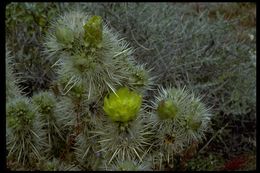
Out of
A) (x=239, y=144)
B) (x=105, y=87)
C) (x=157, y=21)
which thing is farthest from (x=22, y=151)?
(x=239, y=144)

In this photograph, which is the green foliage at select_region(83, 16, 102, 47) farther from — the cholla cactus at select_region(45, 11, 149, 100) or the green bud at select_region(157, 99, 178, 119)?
the green bud at select_region(157, 99, 178, 119)

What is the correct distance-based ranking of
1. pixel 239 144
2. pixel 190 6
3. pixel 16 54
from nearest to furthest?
1. pixel 16 54
2. pixel 239 144
3. pixel 190 6

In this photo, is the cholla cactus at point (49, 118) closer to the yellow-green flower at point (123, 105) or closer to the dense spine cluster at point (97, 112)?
the dense spine cluster at point (97, 112)

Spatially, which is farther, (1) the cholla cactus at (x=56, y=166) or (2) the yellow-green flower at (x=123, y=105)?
(1) the cholla cactus at (x=56, y=166)

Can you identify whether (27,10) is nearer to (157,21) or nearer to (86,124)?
(157,21)

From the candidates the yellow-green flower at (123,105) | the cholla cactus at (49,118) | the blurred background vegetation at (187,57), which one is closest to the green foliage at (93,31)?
the yellow-green flower at (123,105)

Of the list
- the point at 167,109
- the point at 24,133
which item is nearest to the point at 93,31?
the point at 167,109

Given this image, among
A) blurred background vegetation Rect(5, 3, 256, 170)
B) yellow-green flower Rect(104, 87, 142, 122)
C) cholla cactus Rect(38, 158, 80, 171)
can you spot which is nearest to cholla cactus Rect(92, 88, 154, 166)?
yellow-green flower Rect(104, 87, 142, 122)
